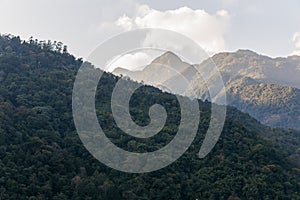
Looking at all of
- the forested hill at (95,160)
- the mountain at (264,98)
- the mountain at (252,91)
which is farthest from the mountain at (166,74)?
the forested hill at (95,160)

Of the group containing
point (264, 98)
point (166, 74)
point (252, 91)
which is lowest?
point (264, 98)

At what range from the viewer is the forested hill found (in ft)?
59.9

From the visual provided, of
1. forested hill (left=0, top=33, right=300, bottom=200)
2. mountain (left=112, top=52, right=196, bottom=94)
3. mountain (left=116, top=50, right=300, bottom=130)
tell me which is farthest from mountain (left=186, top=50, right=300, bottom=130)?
forested hill (left=0, top=33, right=300, bottom=200)

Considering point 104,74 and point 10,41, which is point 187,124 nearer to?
point 104,74

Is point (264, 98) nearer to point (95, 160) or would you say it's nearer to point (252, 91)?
point (252, 91)

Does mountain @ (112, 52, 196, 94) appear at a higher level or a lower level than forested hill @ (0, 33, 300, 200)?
higher

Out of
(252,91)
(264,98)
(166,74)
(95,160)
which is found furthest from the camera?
(166,74)

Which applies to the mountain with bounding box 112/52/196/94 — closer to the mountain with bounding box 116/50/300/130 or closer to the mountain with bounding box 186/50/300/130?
the mountain with bounding box 116/50/300/130

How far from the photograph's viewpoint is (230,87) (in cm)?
7019

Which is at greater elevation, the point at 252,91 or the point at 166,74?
the point at 166,74

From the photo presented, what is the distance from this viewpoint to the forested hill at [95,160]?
18266mm

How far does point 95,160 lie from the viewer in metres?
20.6

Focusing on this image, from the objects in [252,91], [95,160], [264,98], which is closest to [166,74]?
[252,91]

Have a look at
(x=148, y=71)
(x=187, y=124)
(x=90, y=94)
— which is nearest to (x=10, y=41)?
(x=90, y=94)
